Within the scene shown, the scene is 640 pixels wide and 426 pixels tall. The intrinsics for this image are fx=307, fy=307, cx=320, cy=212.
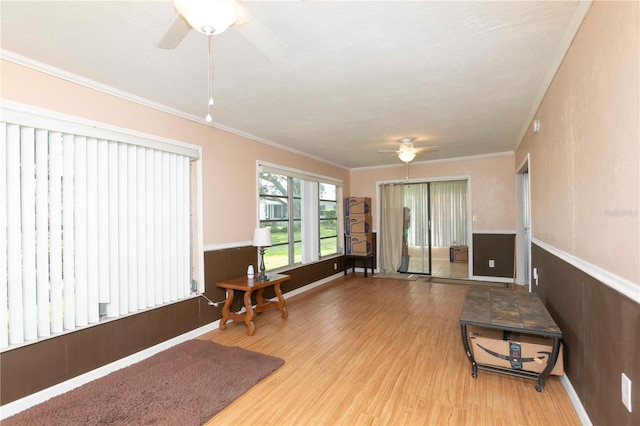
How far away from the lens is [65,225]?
244 centimetres

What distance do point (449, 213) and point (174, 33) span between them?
629 cm

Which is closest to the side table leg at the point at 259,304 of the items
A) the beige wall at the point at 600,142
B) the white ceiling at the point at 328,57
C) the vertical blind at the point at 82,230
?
the vertical blind at the point at 82,230

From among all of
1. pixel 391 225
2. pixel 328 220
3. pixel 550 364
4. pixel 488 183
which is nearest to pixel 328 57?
pixel 550 364

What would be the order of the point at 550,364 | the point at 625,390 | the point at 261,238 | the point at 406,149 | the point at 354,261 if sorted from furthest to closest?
1. the point at 354,261
2. the point at 406,149
3. the point at 261,238
4. the point at 550,364
5. the point at 625,390

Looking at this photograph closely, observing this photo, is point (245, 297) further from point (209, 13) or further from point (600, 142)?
point (600, 142)

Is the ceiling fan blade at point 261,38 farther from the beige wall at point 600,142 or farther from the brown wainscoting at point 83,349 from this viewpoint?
the brown wainscoting at point 83,349

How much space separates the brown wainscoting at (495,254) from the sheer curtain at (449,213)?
566 mm

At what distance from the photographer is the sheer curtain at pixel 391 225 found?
22.4 ft

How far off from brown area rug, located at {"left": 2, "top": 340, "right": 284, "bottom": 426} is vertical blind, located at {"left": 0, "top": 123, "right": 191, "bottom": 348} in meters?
0.51

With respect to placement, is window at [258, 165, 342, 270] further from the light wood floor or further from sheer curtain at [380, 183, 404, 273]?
the light wood floor

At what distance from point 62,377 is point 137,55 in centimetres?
250

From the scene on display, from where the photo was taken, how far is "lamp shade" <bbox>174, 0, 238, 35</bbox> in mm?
1239

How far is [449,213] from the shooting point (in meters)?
6.64

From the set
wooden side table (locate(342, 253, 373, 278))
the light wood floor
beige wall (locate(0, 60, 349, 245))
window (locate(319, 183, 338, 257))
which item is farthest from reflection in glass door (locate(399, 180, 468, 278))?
beige wall (locate(0, 60, 349, 245))
